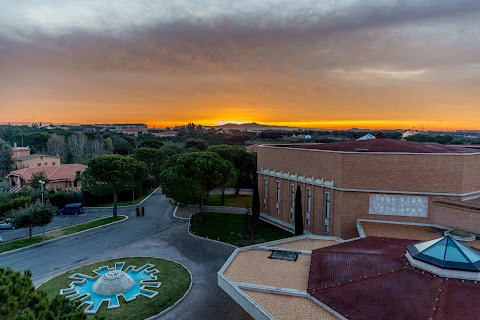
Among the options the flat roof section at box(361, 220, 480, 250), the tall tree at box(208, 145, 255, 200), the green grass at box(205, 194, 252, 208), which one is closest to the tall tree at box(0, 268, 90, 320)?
the flat roof section at box(361, 220, 480, 250)

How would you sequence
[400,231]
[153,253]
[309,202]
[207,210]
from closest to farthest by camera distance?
[400,231], [153,253], [309,202], [207,210]

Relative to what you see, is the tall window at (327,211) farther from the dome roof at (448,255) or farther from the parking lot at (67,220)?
the parking lot at (67,220)

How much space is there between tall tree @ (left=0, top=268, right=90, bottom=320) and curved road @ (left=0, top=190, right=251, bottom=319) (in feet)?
28.2

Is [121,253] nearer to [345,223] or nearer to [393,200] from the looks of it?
[345,223]

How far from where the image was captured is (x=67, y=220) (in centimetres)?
3562

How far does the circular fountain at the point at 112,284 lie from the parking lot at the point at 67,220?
15973 millimetres

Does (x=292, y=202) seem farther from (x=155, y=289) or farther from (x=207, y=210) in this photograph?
(x=155, y=289)

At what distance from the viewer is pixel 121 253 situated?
24.9 metres

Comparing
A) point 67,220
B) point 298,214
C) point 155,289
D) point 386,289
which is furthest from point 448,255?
point 67,220

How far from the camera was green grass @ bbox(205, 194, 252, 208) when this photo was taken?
41.3 meters

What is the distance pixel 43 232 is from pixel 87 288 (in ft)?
47.3

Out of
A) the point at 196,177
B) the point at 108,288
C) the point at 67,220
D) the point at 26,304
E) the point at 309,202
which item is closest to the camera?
the point at 26,304

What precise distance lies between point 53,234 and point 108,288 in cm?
1489

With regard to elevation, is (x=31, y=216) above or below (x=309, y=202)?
below
